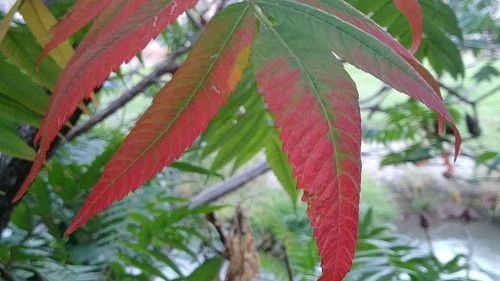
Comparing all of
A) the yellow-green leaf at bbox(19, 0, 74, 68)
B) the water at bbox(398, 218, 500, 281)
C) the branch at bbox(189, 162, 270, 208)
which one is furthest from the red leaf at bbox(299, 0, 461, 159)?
the water at bbox(398, 218, 500, 281)

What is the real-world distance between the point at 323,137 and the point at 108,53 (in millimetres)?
70

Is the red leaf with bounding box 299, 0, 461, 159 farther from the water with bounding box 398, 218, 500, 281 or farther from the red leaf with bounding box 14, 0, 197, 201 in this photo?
the water with bounding box 398, 218, 500, 281

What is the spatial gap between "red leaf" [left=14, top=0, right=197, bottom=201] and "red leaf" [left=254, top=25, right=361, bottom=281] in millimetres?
33

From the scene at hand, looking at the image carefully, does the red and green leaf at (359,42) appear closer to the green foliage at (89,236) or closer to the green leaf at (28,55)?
the green leaf at (28,55)

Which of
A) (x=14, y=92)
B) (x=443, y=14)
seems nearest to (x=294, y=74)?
(x=14, y=92)

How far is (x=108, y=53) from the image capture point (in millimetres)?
174

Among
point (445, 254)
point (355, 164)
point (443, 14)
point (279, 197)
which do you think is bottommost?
point (355, 164)

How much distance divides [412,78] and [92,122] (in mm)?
381

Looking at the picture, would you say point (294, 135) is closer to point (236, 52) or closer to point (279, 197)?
point (236, 52)

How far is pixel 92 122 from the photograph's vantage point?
504 mm

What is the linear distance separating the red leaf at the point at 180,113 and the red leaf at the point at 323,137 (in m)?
0.02

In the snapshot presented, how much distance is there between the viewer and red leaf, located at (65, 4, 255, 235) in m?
0.17

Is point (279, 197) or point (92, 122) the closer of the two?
point (92, 122)

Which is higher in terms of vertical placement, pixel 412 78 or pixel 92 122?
pixel 92 122
